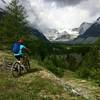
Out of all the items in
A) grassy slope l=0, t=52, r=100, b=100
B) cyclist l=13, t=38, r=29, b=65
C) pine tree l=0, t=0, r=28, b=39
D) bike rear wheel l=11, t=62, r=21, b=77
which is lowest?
grassy slope l=0, t=52, r=100, b=100

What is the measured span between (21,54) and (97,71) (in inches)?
633

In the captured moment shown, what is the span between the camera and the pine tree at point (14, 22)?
278ft

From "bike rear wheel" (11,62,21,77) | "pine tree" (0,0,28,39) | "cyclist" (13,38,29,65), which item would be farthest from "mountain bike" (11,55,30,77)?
"pine tree" (0,0,28,39)

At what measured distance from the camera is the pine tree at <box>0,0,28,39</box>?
84.8 meters

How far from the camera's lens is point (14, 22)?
85.3 metres

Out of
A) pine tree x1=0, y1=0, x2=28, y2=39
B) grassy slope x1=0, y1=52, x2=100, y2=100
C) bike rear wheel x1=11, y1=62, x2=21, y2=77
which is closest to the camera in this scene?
grassy slope x1=0, y1=52, x2=100, y2=100

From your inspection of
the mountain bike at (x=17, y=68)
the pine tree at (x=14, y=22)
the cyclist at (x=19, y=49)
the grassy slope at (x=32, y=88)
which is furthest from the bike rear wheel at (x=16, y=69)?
the pine tree at (x=14, y=22)

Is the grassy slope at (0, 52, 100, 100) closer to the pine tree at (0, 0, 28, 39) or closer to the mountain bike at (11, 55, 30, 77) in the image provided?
the mountain bike at (11, 55, 30, 77)

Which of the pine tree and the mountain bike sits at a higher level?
the pine tree

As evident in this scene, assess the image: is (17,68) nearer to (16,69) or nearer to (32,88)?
(16,69)

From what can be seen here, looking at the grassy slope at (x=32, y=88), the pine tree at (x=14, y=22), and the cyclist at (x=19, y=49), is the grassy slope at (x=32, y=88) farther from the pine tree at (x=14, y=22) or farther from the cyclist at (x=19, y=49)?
the pine tree at (x=14, y=22)

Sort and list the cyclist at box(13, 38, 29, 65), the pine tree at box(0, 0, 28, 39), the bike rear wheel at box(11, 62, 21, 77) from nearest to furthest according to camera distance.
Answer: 1. the cyclist at box(13, 38, 29, 65)
2. the bike rear wheel at box(11, 62, 21, 77)
3. the pine tree at box(0, 0, 28, 39)

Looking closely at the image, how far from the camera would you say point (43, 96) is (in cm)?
2380

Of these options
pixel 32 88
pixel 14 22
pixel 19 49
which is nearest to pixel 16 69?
pixel 19 49
